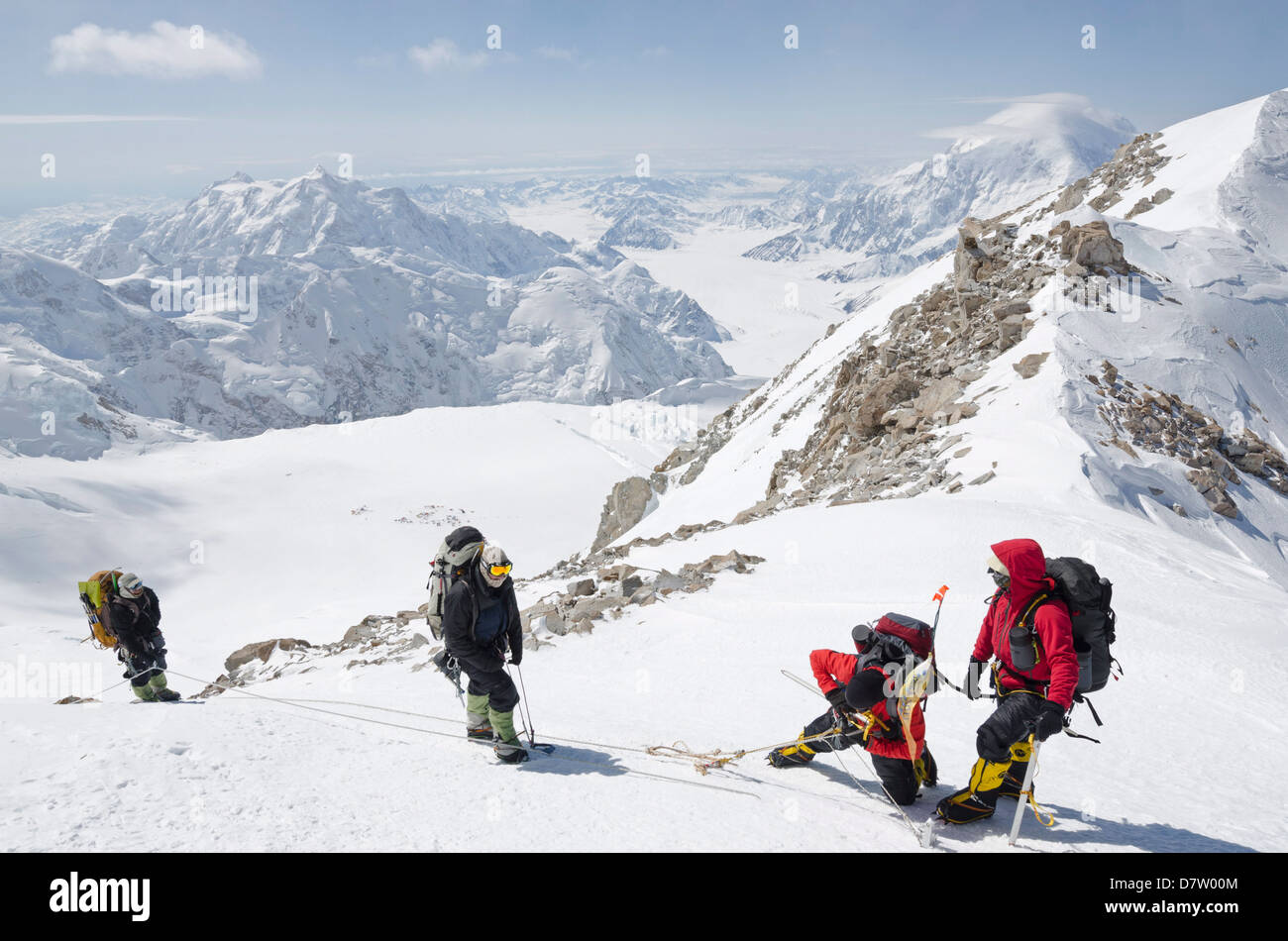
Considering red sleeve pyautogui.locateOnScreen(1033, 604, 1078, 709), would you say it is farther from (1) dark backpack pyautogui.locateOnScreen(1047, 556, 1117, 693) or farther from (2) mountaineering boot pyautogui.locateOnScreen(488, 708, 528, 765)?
(2) mountaineering boot pyautogui.locateOnScreen(488, 708, 528, 765)

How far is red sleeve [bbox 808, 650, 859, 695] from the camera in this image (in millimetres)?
5613

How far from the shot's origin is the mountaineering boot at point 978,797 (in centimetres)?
507

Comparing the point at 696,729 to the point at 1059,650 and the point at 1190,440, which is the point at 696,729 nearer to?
the point at 1059,650

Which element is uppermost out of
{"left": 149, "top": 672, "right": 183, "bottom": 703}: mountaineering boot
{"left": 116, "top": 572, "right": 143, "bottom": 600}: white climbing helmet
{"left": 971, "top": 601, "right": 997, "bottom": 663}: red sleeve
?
{"left": 971, "top": 601, "right": 997, "bottom": 663}: red sleeve

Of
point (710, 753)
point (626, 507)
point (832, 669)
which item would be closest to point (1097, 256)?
point (626, 507)

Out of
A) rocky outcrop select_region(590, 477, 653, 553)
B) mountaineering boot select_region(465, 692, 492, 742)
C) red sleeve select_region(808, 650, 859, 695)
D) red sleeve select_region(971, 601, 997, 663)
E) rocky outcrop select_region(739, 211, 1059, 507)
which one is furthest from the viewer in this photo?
rocky outcrop select_region(590, 477, 653, 553)

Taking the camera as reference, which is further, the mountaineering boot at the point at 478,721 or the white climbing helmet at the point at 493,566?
the mountaineering boot at the point at 478,721

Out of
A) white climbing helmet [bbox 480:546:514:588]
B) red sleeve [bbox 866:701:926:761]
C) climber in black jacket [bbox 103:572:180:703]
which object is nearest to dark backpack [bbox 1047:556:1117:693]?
red sleeve [bbox 866:701:926:761]

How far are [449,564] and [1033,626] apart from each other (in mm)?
4702

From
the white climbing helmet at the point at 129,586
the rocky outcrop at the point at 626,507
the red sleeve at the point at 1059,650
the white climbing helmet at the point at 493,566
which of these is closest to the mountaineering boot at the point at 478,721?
the white climbing helmet at the point at 493,566

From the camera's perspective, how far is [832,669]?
224 inches

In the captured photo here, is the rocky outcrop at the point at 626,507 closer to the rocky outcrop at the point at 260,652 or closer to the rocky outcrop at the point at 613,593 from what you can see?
the rocky outcrop at the point at 260,652
